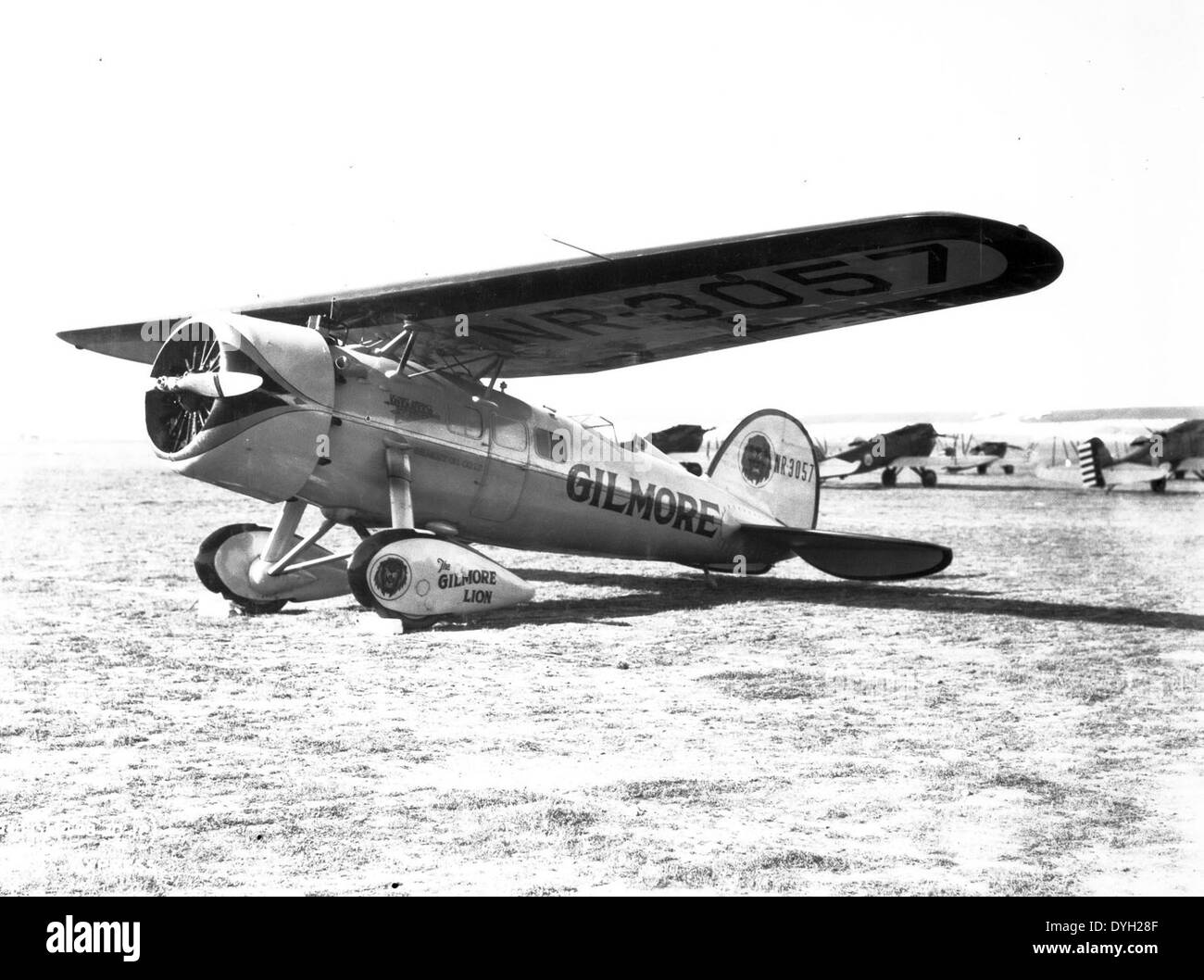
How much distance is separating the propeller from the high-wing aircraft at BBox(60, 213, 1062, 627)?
1 cm

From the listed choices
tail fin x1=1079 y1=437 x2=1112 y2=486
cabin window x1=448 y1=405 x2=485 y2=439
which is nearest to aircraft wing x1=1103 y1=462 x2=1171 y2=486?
tail fin x1=1079 y1=437 x2=1112 y2=486

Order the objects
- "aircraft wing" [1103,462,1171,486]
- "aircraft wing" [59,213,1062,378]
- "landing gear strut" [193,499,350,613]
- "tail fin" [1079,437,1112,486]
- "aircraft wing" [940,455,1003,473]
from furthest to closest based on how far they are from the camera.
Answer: "aircraft wing" [940,455,1003,473]
"aircraft wing" [1103,462,1171,486]
"tail fin" [1079,437,1112,486]
"landing gear strut" [193,499,350,613]
"aircraft wing" [59,213,1062,378]

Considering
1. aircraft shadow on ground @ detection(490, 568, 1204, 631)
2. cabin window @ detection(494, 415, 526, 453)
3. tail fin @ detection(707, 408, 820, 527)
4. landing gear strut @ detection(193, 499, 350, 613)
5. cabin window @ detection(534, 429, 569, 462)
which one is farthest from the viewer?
tail fin @ detection(707, 408, 820, 527)

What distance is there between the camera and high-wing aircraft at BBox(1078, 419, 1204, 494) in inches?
1209

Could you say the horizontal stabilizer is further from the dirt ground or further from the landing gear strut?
the landing gear strut

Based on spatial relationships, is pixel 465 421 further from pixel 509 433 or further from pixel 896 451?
pixel 896 451

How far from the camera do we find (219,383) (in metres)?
7.31

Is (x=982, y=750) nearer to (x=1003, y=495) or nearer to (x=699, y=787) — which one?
(x=699, y=787)

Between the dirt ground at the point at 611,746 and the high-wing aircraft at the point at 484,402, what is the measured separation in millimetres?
465

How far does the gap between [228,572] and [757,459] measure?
5.06 m

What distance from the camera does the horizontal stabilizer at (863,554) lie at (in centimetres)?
946

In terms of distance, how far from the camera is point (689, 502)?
10.3 m

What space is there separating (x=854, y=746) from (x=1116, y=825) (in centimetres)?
124
